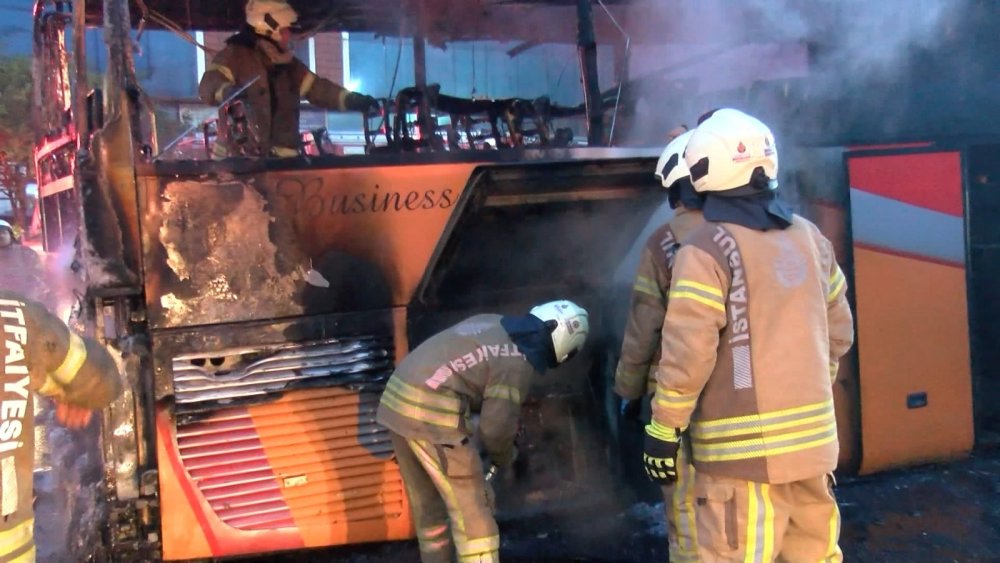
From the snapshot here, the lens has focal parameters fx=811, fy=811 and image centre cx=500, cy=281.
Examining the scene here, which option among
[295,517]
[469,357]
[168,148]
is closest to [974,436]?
[469,357]

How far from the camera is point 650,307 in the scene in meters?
2.91

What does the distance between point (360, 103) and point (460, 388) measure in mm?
1474

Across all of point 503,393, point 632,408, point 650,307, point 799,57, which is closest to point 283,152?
point 503,393

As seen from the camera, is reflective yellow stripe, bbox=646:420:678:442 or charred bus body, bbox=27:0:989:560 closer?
reflective yellow stripe, bbox=646:420:678:442

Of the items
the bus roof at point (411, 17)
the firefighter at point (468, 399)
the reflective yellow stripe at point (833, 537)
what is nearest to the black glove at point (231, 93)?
the bus roof at point (411, 17)

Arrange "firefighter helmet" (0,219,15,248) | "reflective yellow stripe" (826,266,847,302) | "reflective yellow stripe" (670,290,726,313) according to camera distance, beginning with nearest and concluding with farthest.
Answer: "reflective yellow stripe" (670,290,726,313)
"reflective yellow stripe" (826,266,847,302)
"firefighter helmet" (0,219,15,248)

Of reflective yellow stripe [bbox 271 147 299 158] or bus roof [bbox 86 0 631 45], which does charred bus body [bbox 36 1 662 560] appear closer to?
reflective yellow stripe [bbox 271 147 299 158]

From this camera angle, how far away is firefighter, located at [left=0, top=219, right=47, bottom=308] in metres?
4.57

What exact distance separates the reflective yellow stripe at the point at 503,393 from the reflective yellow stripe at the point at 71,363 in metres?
1.36

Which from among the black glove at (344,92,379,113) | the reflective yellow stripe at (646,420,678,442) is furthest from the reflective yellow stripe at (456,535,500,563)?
the black glove at (344,92,379,113)

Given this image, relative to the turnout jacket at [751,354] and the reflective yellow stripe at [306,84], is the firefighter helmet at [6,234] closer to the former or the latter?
the reflective yellow stripe at [306,84]

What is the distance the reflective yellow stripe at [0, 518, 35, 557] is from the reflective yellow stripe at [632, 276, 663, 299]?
2.03 m

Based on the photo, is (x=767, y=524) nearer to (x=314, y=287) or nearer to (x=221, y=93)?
(x=314, y=287)

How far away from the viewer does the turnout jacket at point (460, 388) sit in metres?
3.00
